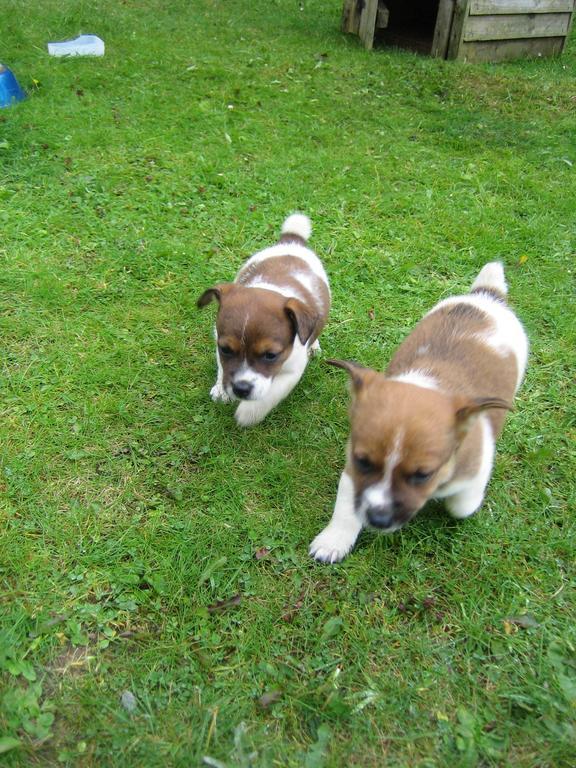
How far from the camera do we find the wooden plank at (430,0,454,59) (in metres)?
10.2

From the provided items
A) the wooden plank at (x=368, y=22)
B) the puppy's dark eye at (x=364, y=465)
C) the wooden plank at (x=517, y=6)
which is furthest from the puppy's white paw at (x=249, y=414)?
the wooden plank at (x=368, y=22)

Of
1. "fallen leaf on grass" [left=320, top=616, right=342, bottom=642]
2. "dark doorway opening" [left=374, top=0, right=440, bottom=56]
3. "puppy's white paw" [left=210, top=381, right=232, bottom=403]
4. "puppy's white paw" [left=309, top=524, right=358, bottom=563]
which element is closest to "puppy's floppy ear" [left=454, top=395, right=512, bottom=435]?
"puppy's white paw" [left=309, top=524, right=358, bottom=563]

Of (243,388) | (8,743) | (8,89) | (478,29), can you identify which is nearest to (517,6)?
(478,29)

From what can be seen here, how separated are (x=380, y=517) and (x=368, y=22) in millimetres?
11356

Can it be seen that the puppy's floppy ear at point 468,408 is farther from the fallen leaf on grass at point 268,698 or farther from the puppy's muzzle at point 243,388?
the fallen leaf on grass at point 268,698

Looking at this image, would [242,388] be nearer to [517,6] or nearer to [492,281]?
[492,281]

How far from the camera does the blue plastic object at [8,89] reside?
7.50 m

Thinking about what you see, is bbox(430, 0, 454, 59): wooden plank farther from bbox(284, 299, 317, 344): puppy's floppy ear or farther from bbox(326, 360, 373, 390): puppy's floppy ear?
bbox(326, 360, 373, 390): puppy's floppy ear

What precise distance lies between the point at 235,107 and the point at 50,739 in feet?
26.8

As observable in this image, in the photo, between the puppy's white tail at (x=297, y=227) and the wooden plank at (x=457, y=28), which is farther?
the wooden plank at (x=457, y=28)

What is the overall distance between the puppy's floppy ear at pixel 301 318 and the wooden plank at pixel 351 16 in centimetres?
1033

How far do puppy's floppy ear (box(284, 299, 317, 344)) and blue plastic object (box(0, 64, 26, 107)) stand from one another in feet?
20.1

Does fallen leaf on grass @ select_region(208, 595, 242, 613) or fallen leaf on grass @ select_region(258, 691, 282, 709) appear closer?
fallen leaf on grass @ select_region(258, 691, 282, 709)

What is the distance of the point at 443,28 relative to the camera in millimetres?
10375
